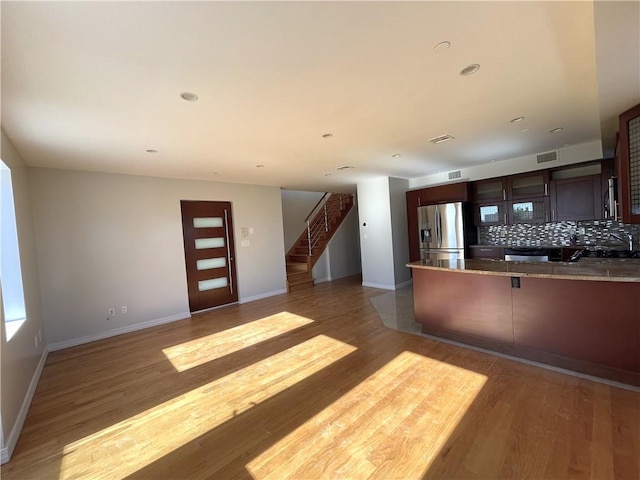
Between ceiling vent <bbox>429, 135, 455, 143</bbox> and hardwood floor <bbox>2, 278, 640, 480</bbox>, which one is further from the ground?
ceiling vent <bbox>429, 135, 455, 143</bbox>

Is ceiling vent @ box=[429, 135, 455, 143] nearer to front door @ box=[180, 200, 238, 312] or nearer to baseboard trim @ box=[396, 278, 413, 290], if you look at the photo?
baseboard trim @ box=[396, 278, 413, 290]

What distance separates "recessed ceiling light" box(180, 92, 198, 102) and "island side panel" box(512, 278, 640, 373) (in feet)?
11.4

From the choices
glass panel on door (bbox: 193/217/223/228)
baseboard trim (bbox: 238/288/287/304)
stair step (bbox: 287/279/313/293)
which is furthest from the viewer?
stair step (bbox: 287/279/313/293)

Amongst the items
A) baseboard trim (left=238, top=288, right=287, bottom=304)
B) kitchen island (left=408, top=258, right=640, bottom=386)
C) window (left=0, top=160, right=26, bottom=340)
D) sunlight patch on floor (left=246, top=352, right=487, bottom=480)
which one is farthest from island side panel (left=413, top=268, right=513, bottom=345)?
window (left=0, top=160, right=26, bottom=340)

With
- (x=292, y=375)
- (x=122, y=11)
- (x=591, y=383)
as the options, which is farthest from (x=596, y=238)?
(x=122, y=11)

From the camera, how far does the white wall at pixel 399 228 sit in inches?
245

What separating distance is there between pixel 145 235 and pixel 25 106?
9.14 feet

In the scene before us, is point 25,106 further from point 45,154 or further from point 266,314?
point 266,314

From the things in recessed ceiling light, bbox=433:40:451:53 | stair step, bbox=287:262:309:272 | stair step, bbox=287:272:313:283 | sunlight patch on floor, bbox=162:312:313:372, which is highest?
recessed ceiling light, bbox=433:40:451:53

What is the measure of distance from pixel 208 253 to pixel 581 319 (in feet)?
18.1

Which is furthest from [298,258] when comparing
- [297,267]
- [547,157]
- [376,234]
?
[547,157]

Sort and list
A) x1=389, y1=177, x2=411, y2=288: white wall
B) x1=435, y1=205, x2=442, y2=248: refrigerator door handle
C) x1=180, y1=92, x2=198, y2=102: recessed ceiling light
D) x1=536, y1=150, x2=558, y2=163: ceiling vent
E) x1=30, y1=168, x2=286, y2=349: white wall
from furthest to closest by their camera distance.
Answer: x1=389, y1=177, x2=411, y2=288: white wall < x1=435, y1=205, x2=442, y2=248: refrigerator door handle < x1=536, y1=150, x2=558, y2=163: ceiling vent < x1=30, y1=168, x2=286, y2=349: white wall < x1=180, y1=92, x2=198, y2=102: recessed ceiling light

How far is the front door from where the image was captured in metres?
5.25

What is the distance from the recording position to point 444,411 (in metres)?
2.09
